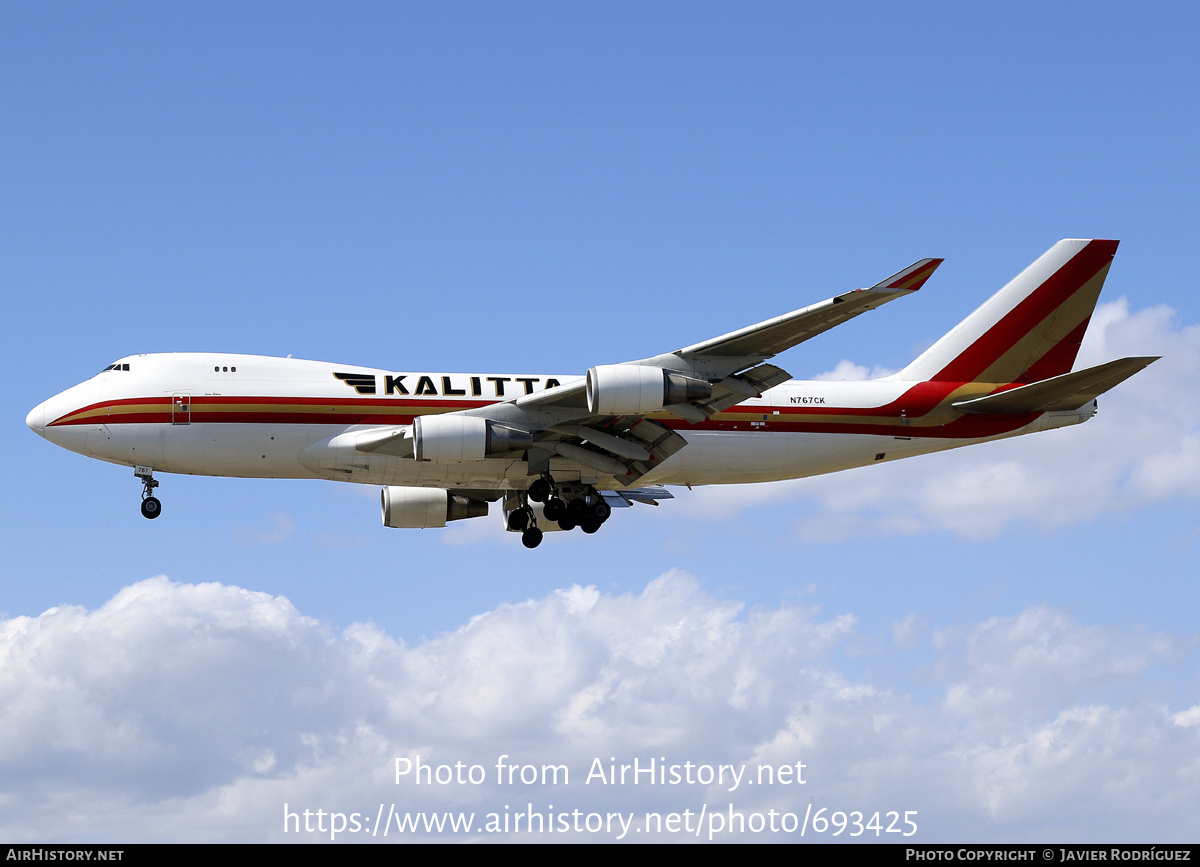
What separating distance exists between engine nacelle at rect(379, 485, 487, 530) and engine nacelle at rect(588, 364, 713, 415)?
10904 millimetres

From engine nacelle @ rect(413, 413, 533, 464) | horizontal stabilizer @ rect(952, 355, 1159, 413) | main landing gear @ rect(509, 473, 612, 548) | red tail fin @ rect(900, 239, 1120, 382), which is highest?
red tail fin @ rect(900, 239, 1120, 382)

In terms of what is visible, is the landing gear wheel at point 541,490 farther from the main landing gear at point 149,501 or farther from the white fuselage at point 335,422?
the main landing gear at point 149,501


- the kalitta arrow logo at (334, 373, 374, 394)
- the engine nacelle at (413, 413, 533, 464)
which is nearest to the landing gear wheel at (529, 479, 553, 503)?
the engine nacelle at (413, 413, 533, 464)

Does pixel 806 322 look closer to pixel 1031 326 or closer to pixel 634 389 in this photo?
pixel 634 389

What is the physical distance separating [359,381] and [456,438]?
4.52 metres

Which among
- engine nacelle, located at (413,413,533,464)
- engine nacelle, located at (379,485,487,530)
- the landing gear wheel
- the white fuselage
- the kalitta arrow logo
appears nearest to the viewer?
engine nacelle, located at (413,413,533,464)

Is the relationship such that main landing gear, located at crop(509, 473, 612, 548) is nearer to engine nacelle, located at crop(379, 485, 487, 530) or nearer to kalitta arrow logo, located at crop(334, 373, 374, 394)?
engine nacelle, located at crop(379, 485, 487, 530)

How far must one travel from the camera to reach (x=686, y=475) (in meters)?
40.2

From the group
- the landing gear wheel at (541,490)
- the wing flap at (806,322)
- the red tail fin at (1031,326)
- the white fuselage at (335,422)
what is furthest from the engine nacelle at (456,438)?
the red tail fin at (1031,326)

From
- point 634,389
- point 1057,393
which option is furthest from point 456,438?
point 1057,393

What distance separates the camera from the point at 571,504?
40031 mm

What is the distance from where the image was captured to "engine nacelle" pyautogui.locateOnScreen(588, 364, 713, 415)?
112 ft

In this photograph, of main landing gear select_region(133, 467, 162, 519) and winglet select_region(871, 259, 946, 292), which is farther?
main landing gear select_region(133, 467, 162, 519)
